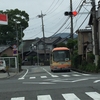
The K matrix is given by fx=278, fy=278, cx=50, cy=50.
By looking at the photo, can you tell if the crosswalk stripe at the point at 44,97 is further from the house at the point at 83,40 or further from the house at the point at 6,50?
the house at the point at 6,50

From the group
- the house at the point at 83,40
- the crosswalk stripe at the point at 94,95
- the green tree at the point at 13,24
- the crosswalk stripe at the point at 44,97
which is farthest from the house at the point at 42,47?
the crosswalk stripe at the point at 44,97

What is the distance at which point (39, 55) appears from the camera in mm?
94688

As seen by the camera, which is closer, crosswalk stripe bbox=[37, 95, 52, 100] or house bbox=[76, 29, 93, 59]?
crosswalk stripe bbox=[37, 95, 52, 100]

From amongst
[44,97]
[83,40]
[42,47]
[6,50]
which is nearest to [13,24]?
[6,50]

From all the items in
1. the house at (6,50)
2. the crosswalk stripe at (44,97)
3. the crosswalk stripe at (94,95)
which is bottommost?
the crosswalk stripe at (44,97)

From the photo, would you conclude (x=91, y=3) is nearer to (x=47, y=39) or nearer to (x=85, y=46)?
(x=85, y=46)

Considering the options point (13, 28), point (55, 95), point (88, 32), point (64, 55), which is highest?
point (13, 28)

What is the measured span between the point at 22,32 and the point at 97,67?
5090cm

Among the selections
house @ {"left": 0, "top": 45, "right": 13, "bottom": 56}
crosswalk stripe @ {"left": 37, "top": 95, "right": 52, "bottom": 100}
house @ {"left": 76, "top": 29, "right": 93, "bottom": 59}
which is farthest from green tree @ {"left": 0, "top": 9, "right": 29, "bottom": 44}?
crosswalk stripe @ {"left": 37, "top": 95, "right": 52, "bottom": 100}

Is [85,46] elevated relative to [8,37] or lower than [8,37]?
lower

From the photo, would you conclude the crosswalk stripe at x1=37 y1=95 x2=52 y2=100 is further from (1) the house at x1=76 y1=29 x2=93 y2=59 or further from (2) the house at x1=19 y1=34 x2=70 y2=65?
(2) the house at x1=19 y1=34 x2=70 y2=65

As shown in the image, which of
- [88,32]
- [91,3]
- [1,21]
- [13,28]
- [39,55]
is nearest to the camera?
[91,3]

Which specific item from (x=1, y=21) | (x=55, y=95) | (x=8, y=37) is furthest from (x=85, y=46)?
(x=8, y=37)

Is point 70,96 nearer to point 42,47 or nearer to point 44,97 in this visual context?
Answer: point 44,97
